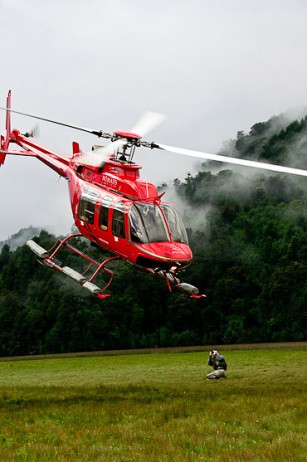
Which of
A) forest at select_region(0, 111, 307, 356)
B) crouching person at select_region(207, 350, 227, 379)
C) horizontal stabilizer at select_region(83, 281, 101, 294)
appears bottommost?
forest at select_region(0, 111, 307, 356)

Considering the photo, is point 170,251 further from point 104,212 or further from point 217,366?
point 217,366

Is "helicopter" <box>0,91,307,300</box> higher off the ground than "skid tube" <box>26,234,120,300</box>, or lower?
higher

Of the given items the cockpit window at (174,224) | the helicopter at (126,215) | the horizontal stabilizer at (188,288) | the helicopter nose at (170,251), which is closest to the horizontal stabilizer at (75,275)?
the helicopter at (126,215)

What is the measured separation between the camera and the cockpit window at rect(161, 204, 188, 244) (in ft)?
68.9

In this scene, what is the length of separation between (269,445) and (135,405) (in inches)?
306

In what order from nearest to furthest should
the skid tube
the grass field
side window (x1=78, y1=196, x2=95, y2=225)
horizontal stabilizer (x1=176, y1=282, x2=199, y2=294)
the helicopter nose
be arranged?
the grass field < the helicopter nose < horizontal stabilizer (x1=176, y1=282, x2=199, y2=294) < the skid tube < side window (x1=78, y1=196, x2=95, y2=225)

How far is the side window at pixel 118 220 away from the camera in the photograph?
21.1 m

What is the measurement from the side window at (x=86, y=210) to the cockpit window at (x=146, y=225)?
238 centimetres

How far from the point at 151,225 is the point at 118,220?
1164 mm

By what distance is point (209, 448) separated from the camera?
1403 cm

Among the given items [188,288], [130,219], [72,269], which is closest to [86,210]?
[72,269]

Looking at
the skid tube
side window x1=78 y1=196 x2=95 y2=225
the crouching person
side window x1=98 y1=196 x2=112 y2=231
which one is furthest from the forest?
side window x1=98 y1=196 x2=112 y2=231

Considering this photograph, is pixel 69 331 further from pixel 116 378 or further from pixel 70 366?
pixel 116 378

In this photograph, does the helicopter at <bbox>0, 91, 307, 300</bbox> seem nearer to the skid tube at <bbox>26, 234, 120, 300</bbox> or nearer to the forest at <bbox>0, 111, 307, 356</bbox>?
the skid tube at <bbox>26, 234, 120, 300</bbox>
